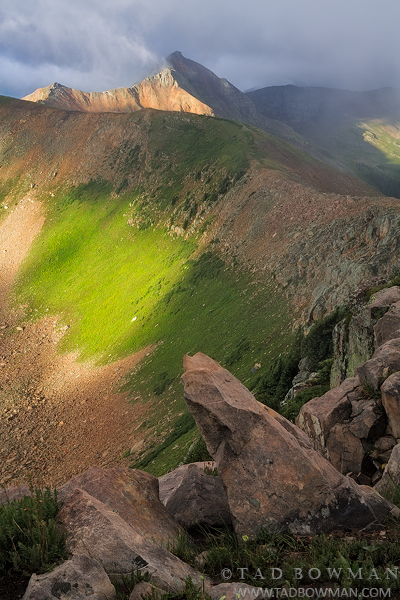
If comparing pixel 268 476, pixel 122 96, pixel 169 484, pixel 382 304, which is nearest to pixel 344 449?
pixel 268 476

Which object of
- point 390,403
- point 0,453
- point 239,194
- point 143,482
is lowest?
point 0,453

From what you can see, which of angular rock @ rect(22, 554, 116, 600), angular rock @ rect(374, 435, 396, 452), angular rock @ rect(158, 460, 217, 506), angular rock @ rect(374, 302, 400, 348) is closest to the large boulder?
angular rock @ rect(374, 435, 396, 452)

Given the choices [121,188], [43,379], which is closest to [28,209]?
[121,188]

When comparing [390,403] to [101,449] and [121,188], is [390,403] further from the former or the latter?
[121,188]

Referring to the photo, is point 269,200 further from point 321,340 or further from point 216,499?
point 216,499

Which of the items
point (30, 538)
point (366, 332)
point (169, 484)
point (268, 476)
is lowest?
point (366, 332)
